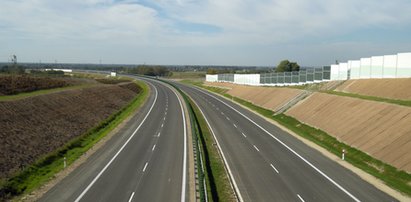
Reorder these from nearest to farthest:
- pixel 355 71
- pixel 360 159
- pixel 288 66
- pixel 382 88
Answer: pixel 360 159 → pixel 382 88 → pixel 355 71 → pixel 288 66

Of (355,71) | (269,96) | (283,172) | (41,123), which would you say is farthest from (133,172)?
(269,96)

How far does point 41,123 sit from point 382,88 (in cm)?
3913

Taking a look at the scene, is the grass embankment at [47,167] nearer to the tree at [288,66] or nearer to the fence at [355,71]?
the fence at [355,71]

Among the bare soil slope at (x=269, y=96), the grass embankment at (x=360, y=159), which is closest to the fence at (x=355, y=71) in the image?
the bare soil slope at (x=269, y=96)

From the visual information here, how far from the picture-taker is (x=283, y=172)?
28156 mm

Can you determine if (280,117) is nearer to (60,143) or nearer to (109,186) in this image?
(60,143)

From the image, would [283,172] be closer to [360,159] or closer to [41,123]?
[360,159]

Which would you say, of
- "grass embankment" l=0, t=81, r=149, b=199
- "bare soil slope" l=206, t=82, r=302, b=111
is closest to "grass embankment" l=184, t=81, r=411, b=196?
"bare soil slope" l=206, t=82, r=302, b=111

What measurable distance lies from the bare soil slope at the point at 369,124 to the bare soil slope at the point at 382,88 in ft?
12.7

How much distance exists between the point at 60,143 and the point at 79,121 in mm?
13326

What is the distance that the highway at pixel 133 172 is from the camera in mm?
22722

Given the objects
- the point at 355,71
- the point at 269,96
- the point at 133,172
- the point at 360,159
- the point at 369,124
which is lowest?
the point at 133,172

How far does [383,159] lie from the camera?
2936cm

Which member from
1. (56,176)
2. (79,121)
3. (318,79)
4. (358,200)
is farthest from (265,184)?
(318,79)
